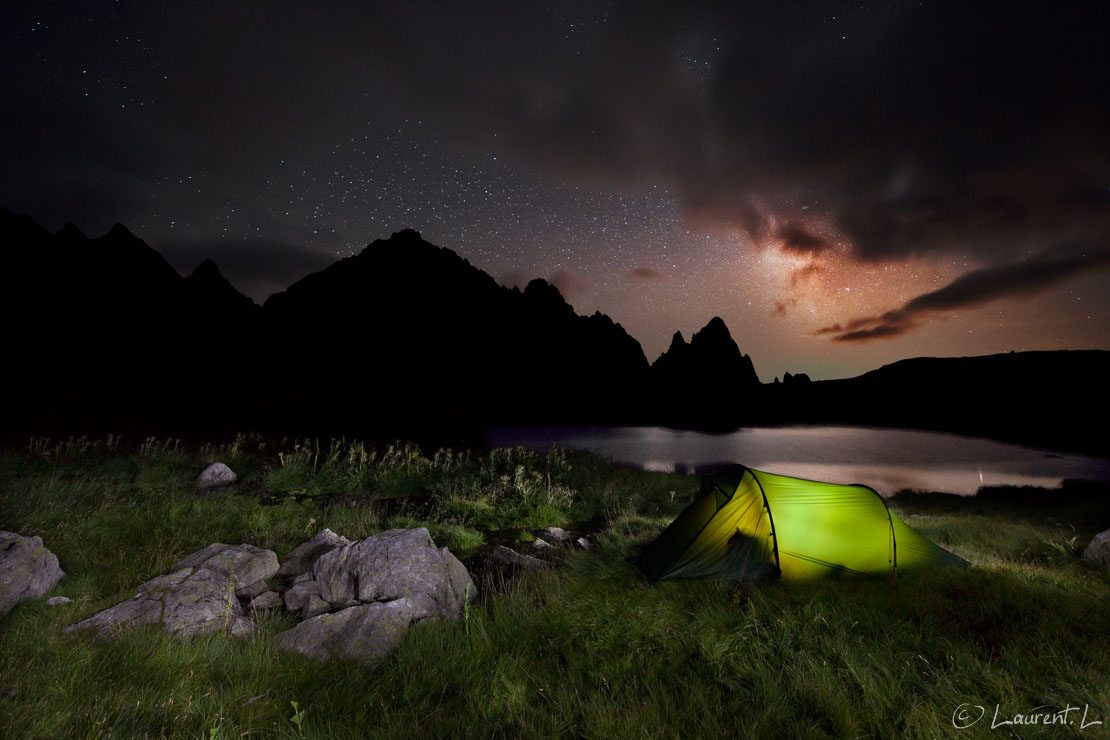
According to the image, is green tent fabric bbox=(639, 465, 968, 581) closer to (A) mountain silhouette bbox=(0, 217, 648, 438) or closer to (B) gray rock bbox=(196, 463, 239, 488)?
(B) gray rock bbox=(196, 463, 239, 488)

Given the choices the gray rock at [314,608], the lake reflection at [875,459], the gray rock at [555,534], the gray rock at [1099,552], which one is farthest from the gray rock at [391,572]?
the lake reflection at [875,459]

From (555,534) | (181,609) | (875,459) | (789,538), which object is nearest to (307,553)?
(181,609)

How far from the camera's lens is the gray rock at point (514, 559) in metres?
8.33

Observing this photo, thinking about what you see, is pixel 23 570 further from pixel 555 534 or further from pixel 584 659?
pixel 555 534

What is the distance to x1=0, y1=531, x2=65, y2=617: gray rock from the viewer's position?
4.78 metres

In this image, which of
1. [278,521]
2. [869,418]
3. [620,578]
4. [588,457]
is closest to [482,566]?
[620,578]

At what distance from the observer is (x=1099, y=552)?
26.3 ft

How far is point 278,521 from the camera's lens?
908cm

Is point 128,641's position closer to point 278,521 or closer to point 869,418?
point 278,521

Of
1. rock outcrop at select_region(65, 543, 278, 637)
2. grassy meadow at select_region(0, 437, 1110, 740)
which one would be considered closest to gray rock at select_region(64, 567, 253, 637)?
rock outcrop at select_region(65, 543, 278, 637)

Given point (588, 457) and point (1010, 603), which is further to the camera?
point (588, 457)

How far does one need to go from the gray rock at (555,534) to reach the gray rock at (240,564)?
592 centimetres

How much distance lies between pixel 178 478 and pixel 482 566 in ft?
32.5

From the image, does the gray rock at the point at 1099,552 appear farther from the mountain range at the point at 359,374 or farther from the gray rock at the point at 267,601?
the mountain range at the point at 359,374
